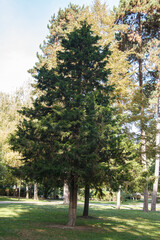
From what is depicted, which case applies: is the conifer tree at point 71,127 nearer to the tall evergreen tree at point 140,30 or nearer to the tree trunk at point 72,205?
the tree trunk at point 72,205

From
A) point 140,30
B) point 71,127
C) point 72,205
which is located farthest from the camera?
point 140,30

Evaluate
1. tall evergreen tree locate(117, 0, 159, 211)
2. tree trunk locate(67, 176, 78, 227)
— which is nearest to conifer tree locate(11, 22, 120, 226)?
tree trunk locate(67, 176, 78, 227)

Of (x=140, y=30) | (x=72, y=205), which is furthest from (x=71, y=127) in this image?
(x=140, y=30)

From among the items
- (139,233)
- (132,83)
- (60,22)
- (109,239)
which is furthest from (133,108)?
(60,22)

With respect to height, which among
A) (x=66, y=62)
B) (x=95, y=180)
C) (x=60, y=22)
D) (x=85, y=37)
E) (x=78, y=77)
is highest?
(x=60, y=22)

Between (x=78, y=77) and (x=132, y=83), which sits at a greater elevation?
(x=132, y=83)

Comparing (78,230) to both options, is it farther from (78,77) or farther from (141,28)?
(141,28)

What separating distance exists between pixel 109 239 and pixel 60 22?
23.1m

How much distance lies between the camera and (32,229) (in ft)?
29.0

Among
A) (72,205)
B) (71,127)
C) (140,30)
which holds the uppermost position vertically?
(140,30)

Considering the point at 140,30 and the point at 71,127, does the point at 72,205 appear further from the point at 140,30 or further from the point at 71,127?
the point at 140,30

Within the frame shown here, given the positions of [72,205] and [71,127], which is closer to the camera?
[71,127]

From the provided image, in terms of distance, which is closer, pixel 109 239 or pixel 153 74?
pixel 109 239

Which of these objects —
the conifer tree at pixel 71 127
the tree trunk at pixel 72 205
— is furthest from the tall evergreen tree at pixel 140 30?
the tree trunk at pixel 72 205
